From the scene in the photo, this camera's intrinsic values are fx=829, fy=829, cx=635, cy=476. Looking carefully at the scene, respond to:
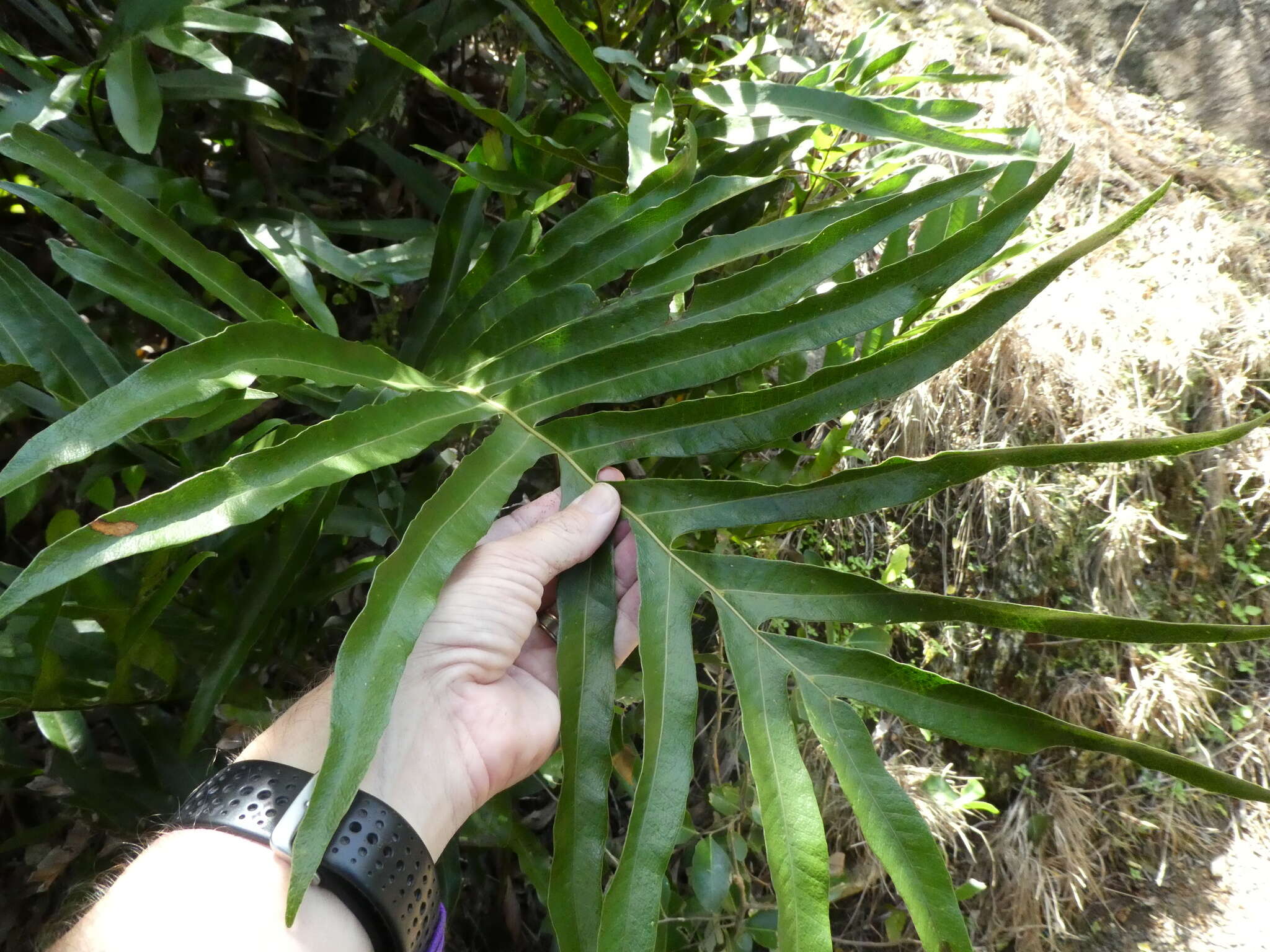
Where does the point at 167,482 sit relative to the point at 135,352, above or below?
below

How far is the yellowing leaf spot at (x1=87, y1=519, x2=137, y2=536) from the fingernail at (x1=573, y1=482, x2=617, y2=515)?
309 millimetres

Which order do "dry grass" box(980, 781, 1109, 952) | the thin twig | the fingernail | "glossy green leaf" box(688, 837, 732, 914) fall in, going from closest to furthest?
1. the fingernail
2. "glossy green leaf" box(688, 837, 732, 914)
3. "dry grass" box(980, 781, 1109, 952)
4. the thin twig

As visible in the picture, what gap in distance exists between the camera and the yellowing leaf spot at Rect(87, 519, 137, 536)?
1.59 feet

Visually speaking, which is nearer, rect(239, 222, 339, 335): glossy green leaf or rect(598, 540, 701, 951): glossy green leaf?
rect(598, 540, 701, 951): glossy green leaf

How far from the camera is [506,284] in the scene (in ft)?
2.56

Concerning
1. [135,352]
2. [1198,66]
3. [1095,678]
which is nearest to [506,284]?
[135,352]

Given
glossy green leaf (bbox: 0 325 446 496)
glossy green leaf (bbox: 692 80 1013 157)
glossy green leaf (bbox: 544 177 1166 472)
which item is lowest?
glossy green leaf (bbox: 544 177 1166 472)

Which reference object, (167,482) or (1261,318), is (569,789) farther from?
(1261,318)

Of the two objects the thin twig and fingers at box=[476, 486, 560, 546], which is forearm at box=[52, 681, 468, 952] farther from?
the thin twig

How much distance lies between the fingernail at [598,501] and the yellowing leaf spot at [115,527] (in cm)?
31

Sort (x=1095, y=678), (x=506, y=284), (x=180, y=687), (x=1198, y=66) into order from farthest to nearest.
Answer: (x=1198, y=66) → (x=1095, y=678) → (x=180, y=687) → (x=506, y=284)

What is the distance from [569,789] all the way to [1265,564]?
1478 mm

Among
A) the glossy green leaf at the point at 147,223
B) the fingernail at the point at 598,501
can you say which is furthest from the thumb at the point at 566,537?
the glossy green leaf at the point at 147,223

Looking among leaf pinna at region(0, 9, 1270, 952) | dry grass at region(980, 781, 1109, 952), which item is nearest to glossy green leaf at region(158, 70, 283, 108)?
leaf pinna at region(0, 9, 1270, 952)
